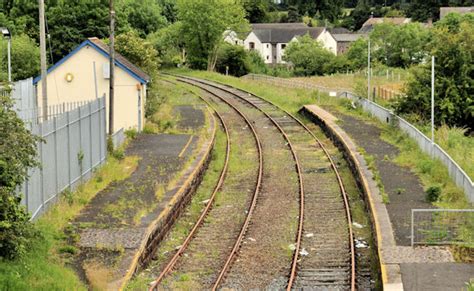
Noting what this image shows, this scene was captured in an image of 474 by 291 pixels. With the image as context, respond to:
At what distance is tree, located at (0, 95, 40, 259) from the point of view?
13422mm

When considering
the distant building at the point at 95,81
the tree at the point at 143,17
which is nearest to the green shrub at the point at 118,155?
the distant building at the point at 95,81

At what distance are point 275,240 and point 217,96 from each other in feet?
115

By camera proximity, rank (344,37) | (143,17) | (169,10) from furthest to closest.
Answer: (344,37) < (169,10) < (143,17)

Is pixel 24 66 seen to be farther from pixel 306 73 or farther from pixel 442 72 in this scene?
pixel 306 73

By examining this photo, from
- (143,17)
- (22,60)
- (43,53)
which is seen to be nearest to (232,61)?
(143,17)

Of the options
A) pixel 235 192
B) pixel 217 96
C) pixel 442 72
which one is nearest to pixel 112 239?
pixel 235 192

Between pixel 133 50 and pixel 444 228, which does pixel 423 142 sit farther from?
pixel 133 50

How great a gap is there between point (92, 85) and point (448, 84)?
14.6m

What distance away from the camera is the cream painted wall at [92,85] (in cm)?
3338

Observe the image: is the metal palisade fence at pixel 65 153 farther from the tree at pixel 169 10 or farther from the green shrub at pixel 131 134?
the tree at pixel 169 10

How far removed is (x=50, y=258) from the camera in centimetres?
1508

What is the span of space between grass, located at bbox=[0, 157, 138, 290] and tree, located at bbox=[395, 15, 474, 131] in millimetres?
16787

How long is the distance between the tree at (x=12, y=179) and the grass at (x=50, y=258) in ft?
1.16

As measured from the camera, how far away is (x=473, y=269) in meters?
15.1
